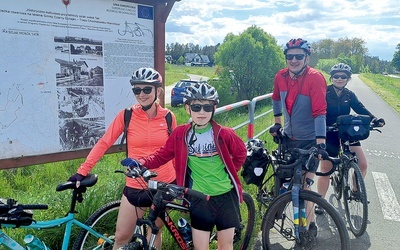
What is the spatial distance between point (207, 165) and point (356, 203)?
2.24m

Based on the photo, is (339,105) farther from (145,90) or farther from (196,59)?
(196,59)

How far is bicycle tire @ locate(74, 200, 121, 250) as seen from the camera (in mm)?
2643

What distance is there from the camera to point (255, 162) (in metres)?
3.22

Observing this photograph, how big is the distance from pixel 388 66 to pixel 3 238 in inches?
5240

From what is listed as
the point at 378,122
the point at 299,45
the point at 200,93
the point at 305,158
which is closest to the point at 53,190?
the point at 200,93

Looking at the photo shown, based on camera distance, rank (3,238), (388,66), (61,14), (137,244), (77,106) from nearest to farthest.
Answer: (3,238) < (137,244) < (61,14) < (77,106) < (388,66)

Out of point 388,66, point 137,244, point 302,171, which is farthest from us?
point 388,66

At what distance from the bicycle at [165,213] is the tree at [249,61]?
1505 cm

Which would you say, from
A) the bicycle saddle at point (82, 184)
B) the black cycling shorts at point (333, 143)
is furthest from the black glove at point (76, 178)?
the black cycling shorts at point (333, 143)

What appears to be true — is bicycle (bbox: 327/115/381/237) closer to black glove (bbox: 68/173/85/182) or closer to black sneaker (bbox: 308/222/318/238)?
black sneaker (bbox: 308/222/318/238)

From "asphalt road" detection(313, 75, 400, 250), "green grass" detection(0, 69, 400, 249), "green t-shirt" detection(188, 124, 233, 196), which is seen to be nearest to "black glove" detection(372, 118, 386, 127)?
"asphalt road" detection(313, 75, 400, 250)

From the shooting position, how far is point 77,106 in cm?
347

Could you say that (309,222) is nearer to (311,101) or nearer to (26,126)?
(311,101)

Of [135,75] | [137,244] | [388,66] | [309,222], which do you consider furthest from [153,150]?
[388,66]
